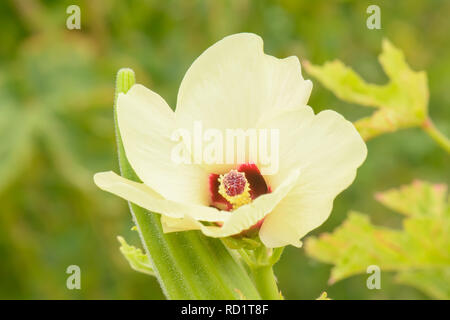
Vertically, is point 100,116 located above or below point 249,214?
above

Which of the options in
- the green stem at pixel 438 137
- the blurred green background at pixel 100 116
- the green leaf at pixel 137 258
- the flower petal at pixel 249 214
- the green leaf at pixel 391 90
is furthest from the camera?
the blurred green background at pixel 100 116

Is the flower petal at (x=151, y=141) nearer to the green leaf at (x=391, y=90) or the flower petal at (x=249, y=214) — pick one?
the flower petal at (x=249, y=214)

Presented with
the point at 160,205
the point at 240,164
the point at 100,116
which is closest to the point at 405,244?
the point at 240,164

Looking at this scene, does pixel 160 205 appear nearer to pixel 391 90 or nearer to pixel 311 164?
pixel 311 164

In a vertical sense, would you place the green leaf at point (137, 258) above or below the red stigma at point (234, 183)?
below

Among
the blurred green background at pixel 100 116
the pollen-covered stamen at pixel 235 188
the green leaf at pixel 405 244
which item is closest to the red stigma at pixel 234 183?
the pollen-covered stamen at pixel 235 188

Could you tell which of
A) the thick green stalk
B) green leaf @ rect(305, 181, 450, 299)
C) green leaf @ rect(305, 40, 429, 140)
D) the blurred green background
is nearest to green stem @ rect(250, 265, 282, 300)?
the thick green stalk
